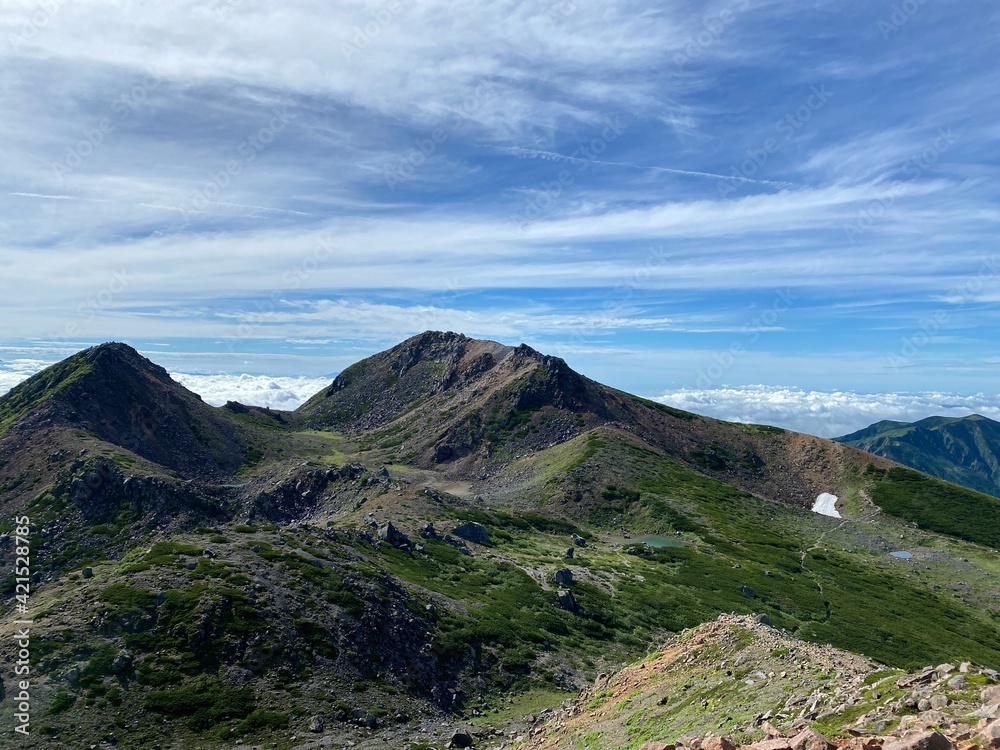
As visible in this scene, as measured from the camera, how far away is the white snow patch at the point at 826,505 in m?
183

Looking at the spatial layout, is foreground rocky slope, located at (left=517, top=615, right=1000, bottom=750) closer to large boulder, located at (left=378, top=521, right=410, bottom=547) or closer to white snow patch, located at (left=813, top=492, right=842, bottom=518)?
large boulder, located at (left=378, top=521, right=410, bottom=547)

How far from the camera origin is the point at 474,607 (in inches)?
2721

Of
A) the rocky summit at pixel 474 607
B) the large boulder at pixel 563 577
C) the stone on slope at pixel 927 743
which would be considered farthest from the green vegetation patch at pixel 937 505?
the stone on slope at pixel 927 743

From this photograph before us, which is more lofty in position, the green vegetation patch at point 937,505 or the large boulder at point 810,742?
the large boulder at point 810,742

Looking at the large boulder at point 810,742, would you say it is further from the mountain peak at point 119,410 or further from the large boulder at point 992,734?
the mountain peak at point 119,410

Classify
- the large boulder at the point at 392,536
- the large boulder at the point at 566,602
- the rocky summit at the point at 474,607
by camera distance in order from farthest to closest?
the large boulder at the point at 392,536 < the large boulder at the point at 566,602 < the rocky summit at the point at 474,607

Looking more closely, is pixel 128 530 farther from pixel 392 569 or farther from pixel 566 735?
pixel 566 735

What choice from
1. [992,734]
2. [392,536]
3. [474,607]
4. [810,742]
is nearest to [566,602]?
[474,607]

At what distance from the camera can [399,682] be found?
5144 cm

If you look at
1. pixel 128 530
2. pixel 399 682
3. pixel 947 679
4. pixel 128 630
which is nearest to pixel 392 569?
pixel 399 682

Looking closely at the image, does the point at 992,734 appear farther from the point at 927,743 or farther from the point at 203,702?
the point at 203,702

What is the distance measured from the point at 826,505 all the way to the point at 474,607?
161272 mm

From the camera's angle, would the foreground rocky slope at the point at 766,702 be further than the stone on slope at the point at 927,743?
Yes

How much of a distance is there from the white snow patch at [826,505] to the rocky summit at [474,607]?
416 inches
